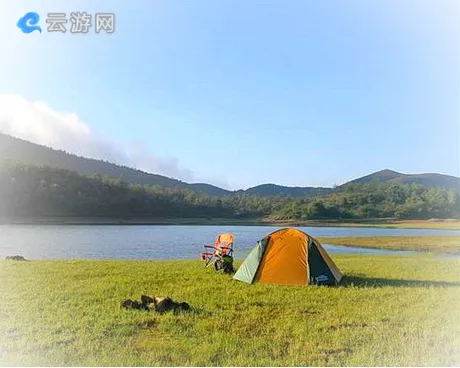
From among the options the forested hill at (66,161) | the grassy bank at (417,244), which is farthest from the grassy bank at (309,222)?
the grassy bank at (417,244)

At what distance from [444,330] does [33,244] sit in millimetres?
25854

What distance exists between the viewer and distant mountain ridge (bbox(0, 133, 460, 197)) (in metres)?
6.84

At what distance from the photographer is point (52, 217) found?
2589 centimetres

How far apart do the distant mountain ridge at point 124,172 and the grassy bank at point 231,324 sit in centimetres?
221

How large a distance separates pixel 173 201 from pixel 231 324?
51.9 metres

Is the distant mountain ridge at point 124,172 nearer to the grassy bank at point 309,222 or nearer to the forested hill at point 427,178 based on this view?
the forested hill at point 427,178

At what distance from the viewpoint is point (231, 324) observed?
689cm

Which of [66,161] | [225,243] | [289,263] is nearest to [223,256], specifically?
[225,243]

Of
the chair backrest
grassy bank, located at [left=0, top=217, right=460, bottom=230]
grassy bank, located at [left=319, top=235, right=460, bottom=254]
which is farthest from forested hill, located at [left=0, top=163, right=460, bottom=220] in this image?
the chair backrest

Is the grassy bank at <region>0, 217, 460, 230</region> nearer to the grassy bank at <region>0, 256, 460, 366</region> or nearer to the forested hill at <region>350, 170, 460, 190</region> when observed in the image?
the forested hill at <region>350, 170, 460, 190</region>

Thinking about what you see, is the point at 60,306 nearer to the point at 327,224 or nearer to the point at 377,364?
the point at 377,364

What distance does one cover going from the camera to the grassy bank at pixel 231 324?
215 inches

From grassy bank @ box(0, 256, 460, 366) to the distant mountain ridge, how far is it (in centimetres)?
221

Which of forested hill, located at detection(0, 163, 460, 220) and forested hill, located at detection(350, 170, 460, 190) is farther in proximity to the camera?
forested hill, located at detection(0, 163, 460, 220)
